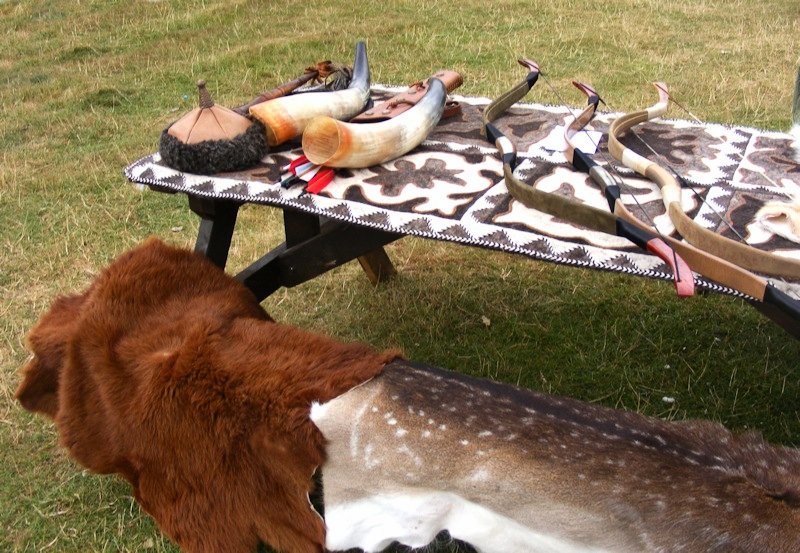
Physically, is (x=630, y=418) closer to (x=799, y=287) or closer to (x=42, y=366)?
(x=799, y=287)

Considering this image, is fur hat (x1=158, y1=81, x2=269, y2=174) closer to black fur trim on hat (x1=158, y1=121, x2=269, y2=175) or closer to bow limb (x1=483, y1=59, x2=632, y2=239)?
black fur trim on hat (x1=158, y1=121, x2=269, y2=175)

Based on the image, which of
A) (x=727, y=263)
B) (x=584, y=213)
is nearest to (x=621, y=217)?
(x=584, y=213)

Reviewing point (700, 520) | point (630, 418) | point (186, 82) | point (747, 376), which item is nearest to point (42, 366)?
point (630, 418)

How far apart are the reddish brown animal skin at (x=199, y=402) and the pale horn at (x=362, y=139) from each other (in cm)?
44

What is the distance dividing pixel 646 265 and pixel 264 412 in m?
0.82

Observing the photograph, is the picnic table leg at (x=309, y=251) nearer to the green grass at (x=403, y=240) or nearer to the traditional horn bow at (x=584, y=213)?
the traditional horn bow at (x=584, y=213)

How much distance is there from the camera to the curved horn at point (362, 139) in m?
1.99

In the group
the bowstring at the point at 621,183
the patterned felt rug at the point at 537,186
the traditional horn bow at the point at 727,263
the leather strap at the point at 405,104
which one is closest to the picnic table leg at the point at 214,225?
the patterned felt rug at the point at 537,186

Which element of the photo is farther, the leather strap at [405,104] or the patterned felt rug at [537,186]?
the leather strap at [405,104]

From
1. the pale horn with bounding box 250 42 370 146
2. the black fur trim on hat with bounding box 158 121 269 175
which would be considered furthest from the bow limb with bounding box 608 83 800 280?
the black fur trim on hat with bounding box 158 121 269 175

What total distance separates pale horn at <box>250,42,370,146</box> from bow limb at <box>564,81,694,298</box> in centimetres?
64

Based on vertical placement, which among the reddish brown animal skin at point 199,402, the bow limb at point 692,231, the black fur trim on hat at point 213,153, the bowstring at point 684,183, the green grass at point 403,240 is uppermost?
the black fur trim on hat at point 213,153

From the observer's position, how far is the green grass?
2420 mm

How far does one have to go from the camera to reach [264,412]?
5.00 ft
